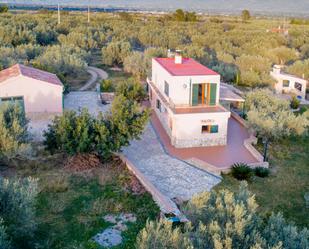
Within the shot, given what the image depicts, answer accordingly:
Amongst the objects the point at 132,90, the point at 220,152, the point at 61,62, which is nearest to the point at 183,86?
the point at 220,152

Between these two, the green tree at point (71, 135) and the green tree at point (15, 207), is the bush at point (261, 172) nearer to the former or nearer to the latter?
the green tree at point (71, 135)

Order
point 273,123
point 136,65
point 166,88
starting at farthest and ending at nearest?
point 136,65 < point 166,88 < point 273,123

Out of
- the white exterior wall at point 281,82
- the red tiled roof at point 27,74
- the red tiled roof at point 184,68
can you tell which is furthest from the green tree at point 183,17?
the red tiled roof at point 27,74

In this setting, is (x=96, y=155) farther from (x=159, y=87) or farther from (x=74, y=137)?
(x=159, y=87)

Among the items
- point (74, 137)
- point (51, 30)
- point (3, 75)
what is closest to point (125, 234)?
point (74, 137)

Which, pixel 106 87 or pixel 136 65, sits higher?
pixel 136 65

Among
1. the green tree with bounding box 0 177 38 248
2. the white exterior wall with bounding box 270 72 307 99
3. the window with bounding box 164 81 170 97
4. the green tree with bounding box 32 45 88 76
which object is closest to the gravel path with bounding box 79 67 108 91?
the green tree with bounding box 32 45 88 76

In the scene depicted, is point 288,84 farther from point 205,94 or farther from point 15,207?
point 15,207
